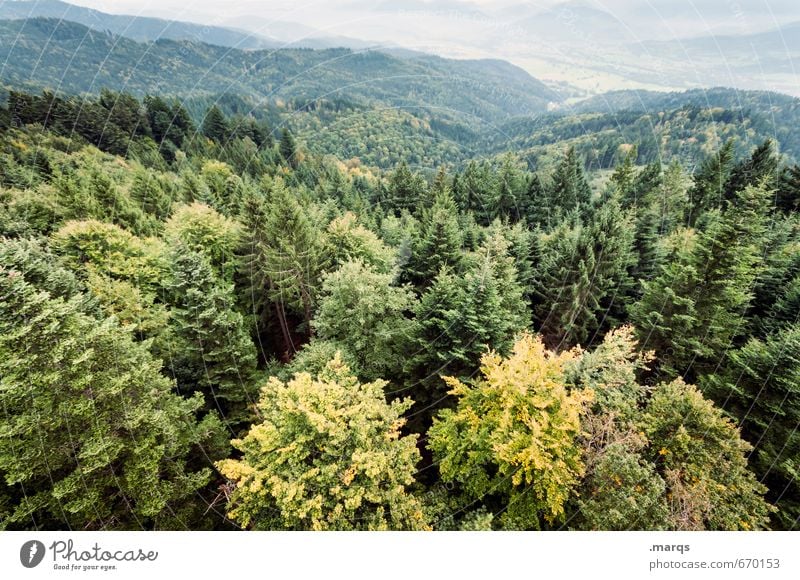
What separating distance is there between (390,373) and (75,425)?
54.7 feet

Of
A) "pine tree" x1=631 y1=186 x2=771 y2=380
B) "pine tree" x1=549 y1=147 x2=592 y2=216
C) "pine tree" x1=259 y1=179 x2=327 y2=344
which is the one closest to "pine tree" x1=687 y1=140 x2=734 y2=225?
"pine tree" x1=549 y1=147 x2=592 y2=216

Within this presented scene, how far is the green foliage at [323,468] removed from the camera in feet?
45.5

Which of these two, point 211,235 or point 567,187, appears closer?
point 211,235

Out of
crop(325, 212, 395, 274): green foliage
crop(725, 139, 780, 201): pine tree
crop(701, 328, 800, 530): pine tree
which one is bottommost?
crop(701, 328, 800, 530): pine tree

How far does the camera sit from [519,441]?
14.4m

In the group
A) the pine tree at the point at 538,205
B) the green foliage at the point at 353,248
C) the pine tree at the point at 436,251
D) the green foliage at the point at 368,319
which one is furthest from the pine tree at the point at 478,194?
the green foliage at the point at 368,319

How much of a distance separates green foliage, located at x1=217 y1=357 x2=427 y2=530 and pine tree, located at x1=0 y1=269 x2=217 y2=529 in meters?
4.21

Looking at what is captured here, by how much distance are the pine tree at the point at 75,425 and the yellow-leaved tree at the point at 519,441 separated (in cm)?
1310

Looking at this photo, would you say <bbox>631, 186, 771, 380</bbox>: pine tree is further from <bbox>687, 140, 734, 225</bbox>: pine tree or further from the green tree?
<bbox>687, 140, 734, 225</bbox>: pine tree

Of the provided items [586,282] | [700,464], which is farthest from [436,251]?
[700,464]

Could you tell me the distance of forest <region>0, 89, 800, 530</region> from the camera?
46.5ft

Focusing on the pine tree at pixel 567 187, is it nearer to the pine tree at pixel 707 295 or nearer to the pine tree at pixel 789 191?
the pine tree at pixel 789 191

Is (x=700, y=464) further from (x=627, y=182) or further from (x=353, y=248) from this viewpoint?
(x=627, y=182)
